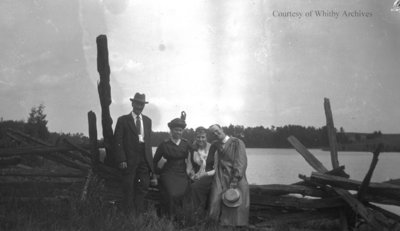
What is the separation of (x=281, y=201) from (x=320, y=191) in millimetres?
670

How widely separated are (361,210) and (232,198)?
6.43 feet

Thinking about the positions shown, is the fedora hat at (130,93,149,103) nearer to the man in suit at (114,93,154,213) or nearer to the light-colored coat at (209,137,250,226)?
the man in suit at (114,93,154,213)

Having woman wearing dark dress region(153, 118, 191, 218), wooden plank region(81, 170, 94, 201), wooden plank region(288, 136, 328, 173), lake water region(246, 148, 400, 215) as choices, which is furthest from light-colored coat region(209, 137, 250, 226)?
lake water region(246, 148, 400, 215)

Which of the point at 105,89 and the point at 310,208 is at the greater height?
the point at 105,89

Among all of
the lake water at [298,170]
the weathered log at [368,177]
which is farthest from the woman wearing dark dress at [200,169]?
the lake water at [298,170]

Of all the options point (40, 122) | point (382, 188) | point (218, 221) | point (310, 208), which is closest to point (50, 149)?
point (218, 221)

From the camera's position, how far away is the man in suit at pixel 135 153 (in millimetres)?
6211

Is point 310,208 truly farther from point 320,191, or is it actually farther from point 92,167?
point 92,167

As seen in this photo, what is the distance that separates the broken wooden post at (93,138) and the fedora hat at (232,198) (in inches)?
91.1

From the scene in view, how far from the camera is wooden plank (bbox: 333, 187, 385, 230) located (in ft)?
20.3

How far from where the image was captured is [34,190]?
691 cm

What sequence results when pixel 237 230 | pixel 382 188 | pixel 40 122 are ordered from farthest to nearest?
pixel 40 122, pixel 382 188, pixel 237 230

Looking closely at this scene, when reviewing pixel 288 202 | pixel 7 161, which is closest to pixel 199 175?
pixel 288 202

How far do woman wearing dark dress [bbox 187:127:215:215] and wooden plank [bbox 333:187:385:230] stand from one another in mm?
2037
